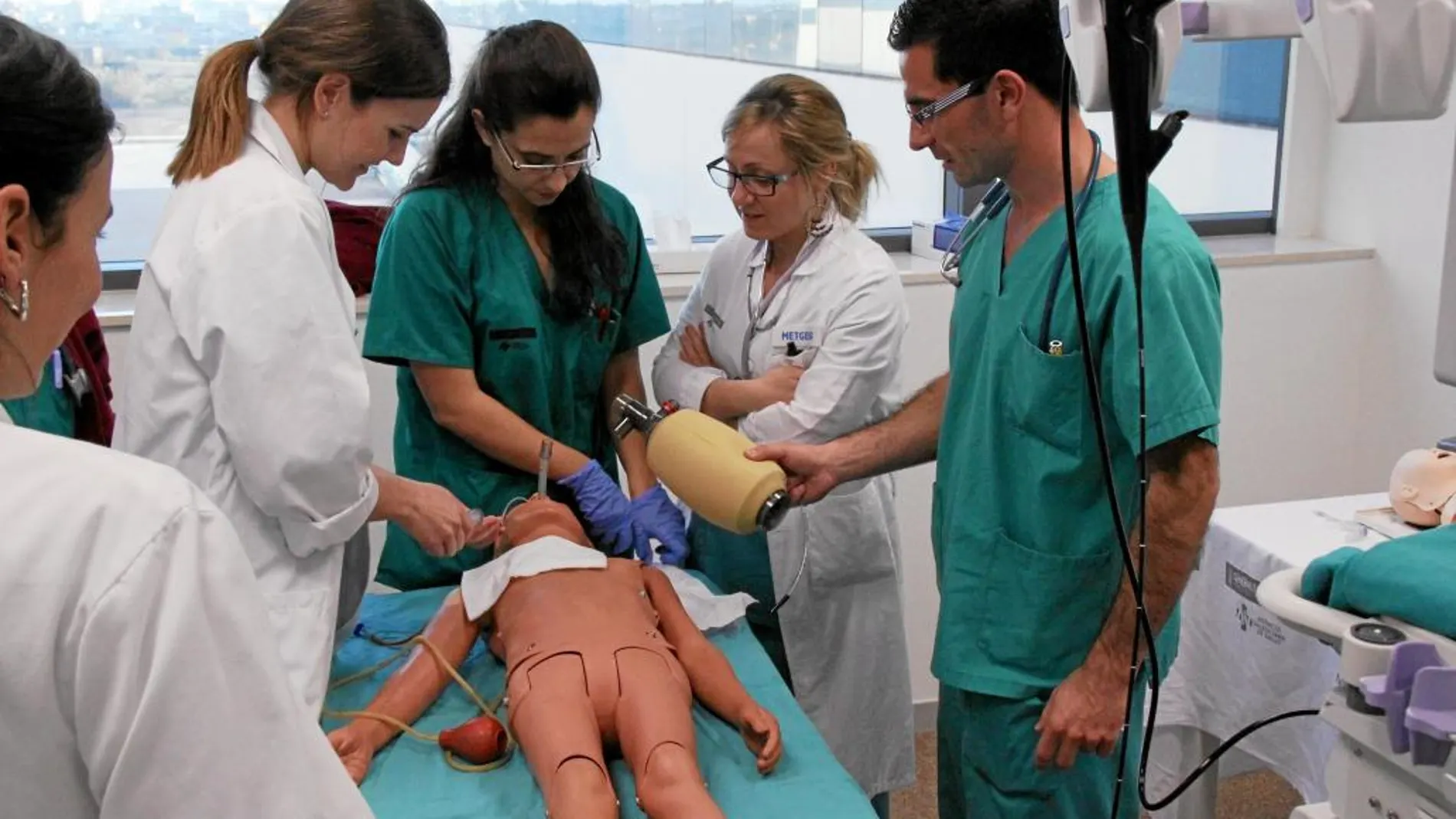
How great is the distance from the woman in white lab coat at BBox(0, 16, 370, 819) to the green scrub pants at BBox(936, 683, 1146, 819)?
3.41 ft

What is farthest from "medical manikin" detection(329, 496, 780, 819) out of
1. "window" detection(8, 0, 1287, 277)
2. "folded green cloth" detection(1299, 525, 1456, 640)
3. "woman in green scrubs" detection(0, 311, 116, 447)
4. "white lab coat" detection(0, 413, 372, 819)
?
"window" detection(8, 0, 1287, 277)

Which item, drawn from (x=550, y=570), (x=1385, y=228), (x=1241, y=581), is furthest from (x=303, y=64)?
(x=1385, y=228)

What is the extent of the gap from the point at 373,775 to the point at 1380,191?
279cm

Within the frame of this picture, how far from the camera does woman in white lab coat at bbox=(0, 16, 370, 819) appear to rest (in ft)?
2.28

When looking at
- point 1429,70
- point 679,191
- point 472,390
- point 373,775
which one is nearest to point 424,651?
point 373,775

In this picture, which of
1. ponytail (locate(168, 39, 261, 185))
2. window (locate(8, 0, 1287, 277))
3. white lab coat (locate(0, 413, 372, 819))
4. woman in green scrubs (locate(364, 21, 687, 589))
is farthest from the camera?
window (locate(8, 0, 1287, 277))

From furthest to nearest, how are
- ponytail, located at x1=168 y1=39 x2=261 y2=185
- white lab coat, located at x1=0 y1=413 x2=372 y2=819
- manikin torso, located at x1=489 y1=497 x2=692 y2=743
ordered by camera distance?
manikin torso, located at x1=489 y1=497 x2=692 y2=743 < ponytail, located at x1=168 y1=39 x2=261 y2=185 < white lab coat, located at x1=0 y1=413 x2=372 y2=819

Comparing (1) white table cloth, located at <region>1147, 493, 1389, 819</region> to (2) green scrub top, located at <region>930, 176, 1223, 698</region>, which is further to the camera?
(1) white table cloth, located at <region>1147, 493, 1389, 819</region>

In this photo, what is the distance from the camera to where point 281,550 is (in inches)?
64.2

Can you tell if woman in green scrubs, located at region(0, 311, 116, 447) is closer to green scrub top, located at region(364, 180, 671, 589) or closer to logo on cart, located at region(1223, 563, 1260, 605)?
green scrub top, located at region(364, 180, 671, 589)

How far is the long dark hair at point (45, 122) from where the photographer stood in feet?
2.58

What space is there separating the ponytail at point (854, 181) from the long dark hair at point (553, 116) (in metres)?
0.38

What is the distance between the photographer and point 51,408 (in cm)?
190

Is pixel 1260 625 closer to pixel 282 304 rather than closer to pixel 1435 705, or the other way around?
pixel 1435 705
